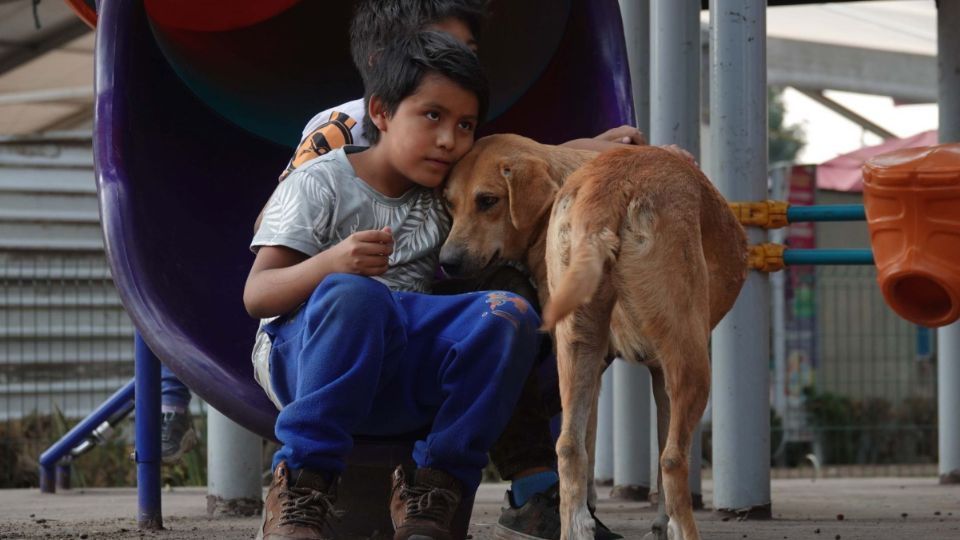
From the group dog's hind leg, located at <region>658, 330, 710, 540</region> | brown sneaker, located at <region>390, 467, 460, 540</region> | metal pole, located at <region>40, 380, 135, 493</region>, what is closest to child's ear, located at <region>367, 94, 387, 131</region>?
Result: brown sneaker, located at <region>390, 467, 460, 540</region>

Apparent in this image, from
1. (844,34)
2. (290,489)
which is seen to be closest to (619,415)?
(290,489)

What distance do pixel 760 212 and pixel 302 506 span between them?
1834 millimetres

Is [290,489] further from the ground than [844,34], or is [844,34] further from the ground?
[844,34]

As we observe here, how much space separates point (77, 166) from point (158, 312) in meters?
6.75

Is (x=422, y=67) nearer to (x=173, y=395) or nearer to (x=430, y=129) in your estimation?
(x=430, y=129)

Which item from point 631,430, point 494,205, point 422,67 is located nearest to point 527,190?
point 494,205

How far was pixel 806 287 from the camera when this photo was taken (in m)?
10.8

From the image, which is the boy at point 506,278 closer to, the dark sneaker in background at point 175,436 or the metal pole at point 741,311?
the metal pole at point 741,311

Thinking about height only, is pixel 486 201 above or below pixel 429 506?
above

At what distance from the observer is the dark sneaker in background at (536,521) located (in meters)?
2.82

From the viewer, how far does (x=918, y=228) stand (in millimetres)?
3455

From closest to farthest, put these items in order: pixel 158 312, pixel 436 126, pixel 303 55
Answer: pixel 436 126, pixel 158 312, pixel 303 55

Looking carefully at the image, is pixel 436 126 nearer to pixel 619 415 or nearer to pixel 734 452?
pixel 734 452

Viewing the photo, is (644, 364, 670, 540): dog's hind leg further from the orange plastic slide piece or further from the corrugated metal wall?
the corrugated metal wall
